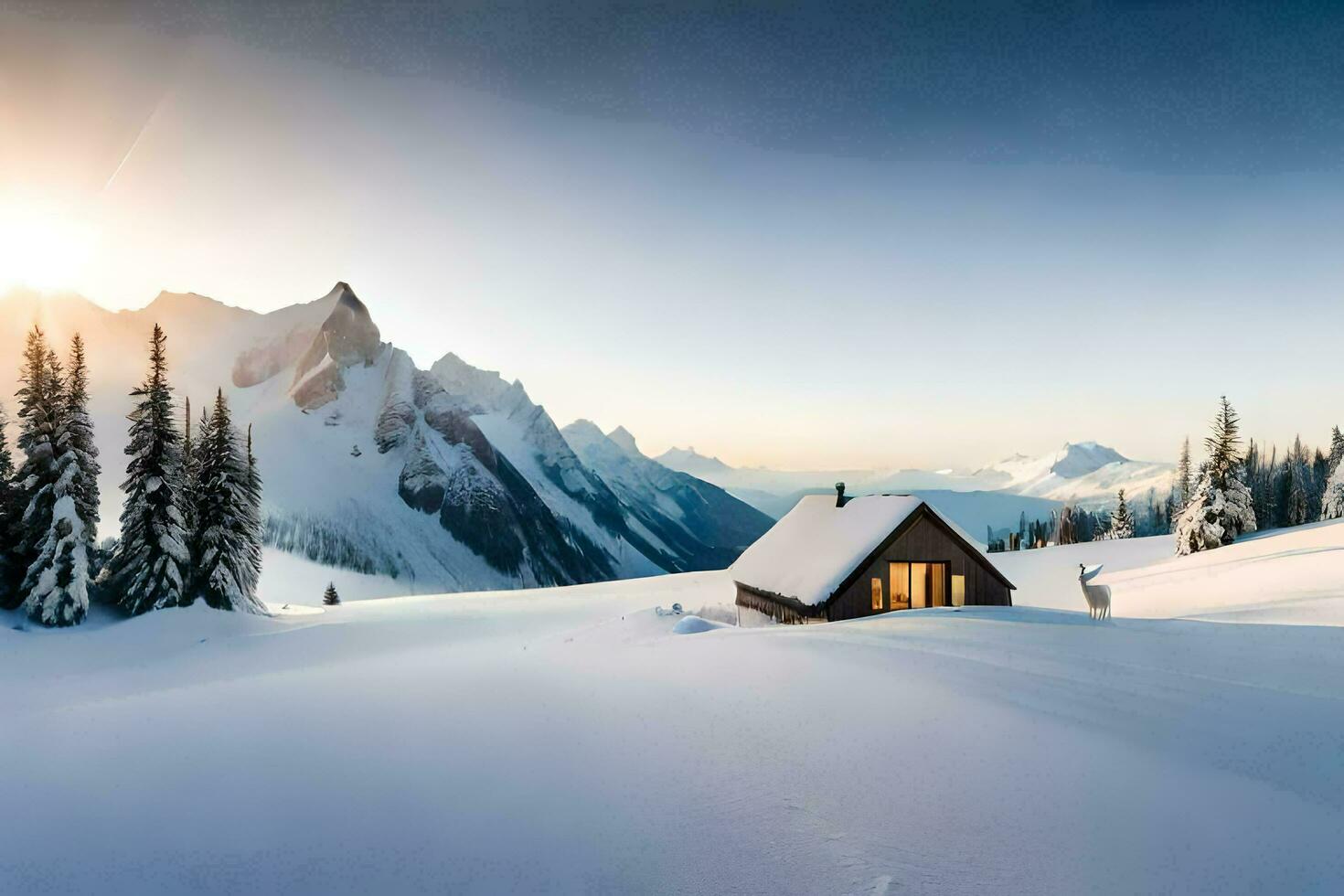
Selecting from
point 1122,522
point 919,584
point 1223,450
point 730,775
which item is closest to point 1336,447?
point 1122,522

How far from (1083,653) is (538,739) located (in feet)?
37.0

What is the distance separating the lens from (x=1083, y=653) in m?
13.4

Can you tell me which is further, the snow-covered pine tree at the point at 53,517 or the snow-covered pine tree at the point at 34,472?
the snow-covered pine tree at the point at 34,472

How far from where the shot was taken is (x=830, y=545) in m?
27.5

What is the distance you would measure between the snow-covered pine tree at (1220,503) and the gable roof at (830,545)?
35.4m

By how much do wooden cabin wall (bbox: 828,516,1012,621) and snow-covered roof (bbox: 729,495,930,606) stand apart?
2.58 ft

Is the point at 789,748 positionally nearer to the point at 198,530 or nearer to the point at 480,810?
the point at 480,810

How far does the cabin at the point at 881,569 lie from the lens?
24.9 metres

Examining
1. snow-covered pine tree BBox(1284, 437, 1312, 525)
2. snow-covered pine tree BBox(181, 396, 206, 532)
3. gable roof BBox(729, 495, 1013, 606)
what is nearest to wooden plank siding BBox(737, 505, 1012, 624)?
gable roof BBox(729, 495, 1013, 606)

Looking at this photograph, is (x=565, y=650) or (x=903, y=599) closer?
(x=565, y=650)

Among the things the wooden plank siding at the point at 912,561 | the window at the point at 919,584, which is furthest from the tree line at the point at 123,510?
the window at the point at 919,584

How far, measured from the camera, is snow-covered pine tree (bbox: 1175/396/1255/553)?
50.8 m

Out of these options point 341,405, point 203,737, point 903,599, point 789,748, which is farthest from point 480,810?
point 341,405

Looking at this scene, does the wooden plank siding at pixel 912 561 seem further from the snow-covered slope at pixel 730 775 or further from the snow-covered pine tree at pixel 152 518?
the snow-covered pine tree at pixel 152 518
